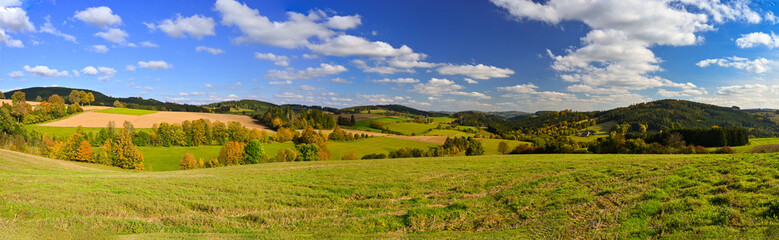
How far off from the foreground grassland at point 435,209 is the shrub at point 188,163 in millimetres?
65333

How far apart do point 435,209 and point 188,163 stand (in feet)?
278

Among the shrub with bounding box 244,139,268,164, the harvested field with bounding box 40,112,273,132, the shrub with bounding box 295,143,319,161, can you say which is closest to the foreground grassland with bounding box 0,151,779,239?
the shrub with bounding box 244,139,268,164

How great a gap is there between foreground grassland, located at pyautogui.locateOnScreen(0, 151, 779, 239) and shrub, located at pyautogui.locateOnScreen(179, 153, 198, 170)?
65333 millimetres

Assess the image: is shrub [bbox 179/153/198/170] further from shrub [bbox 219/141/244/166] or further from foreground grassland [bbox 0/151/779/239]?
foreground grassland [bbox 0/151/779/239]

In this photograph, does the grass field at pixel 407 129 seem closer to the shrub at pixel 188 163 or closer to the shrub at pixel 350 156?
the shrub at pixel 350 156

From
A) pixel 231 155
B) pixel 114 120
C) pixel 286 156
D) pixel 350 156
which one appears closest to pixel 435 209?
pixel 350 156

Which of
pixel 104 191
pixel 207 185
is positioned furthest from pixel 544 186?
pixel 104 191

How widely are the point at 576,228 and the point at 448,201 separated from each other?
6.76 m

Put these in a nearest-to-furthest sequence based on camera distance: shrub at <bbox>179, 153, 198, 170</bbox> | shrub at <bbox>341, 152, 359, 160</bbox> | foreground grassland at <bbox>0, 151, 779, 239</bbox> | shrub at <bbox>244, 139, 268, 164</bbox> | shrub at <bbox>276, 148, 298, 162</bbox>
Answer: foreground grassland at <bbox>0, 151, 779, 239</bbox>
shrub at <bbox>244, 139, 268, 164</bbox>
shrub at <bbox>179, 153, 198, 170</bbox>
shrub at <bbox>276, 148, 298, 162</bbox>
shrub at <bbox>341, 152, 359, 160</bbox>

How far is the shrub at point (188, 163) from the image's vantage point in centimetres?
7862

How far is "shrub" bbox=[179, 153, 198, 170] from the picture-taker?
78625mm

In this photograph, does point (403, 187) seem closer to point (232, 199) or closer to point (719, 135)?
point (232, 199)

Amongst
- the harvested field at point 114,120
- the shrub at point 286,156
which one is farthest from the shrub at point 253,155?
the harvested field at point 114,120

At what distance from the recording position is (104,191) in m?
18.4
